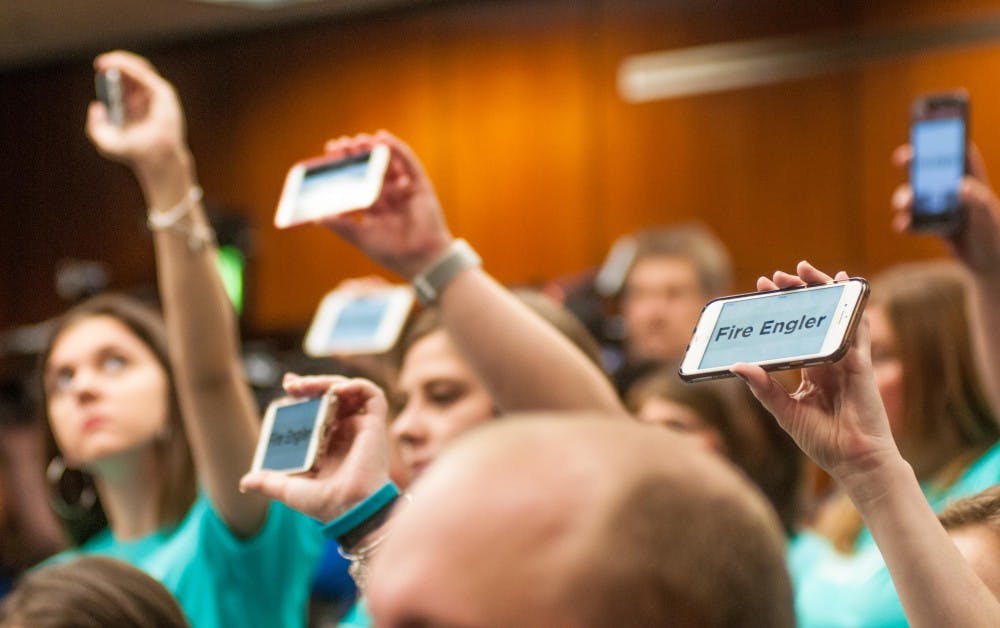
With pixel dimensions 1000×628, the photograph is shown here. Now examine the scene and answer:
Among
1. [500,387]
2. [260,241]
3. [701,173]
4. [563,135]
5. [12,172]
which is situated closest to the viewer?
[500,387]

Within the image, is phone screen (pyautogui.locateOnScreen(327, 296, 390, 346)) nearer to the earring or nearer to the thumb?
the earring

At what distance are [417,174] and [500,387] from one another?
24cm

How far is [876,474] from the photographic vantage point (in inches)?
35.7

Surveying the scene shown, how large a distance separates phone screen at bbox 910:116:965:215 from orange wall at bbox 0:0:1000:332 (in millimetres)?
2849

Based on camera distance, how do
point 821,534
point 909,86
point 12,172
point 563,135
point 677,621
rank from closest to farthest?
point 677,621 → point 821,534 → point 909,86 → point 563,135 → point 12,172

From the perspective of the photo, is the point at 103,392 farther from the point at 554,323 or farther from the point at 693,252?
the point at 693,252

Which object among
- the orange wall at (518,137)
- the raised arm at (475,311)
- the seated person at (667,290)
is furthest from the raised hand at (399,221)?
the orange wall at (518,137)

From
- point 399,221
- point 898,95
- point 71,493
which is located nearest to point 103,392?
point 71,493

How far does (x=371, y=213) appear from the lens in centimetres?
142

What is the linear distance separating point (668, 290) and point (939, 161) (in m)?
1.82

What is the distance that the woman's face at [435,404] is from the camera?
1768mm

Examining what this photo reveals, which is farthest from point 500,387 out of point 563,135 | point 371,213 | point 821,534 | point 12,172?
point 12,172

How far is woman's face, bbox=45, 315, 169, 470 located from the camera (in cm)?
205

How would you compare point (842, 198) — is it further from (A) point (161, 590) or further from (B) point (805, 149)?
(A) point (161, 590)
